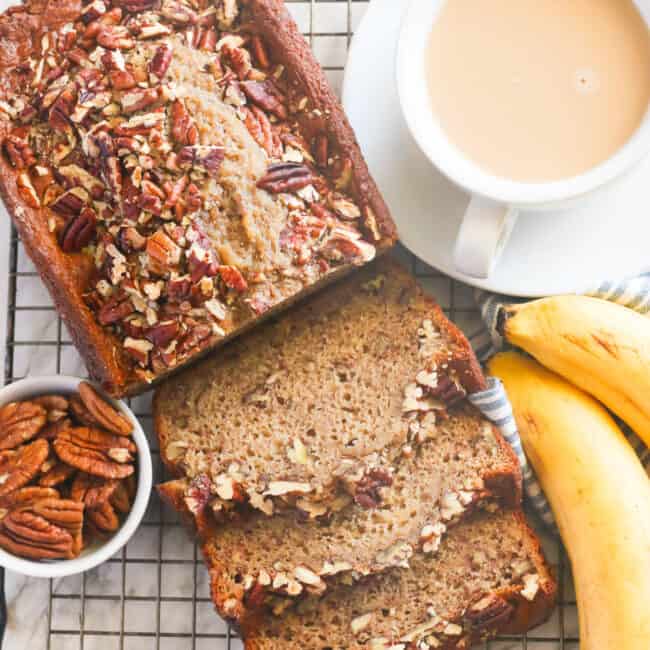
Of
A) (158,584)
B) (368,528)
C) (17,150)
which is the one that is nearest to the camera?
(17,150)

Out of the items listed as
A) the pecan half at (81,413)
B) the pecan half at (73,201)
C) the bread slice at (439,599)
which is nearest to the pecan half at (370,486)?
the bread slice at (439,599)

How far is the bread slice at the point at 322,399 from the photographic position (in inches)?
78.0

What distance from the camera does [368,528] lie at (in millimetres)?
1985

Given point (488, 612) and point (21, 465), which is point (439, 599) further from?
point (21, 465)

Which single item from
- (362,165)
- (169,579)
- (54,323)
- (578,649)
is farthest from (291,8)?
(578,649)

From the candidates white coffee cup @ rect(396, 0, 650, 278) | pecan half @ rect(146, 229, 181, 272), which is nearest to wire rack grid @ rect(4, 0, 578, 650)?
white coffee cup @ rect(396, 0, 650, 278)

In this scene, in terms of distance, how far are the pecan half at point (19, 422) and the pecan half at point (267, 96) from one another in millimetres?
713

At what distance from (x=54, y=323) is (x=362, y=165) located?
784 mm

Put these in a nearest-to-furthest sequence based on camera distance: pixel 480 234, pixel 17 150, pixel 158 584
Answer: pixel 480 234 < pixel 17 150 < pixel 158 584

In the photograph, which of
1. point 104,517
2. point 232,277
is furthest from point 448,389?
point 104,517

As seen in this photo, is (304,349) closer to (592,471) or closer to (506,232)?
(506,232)

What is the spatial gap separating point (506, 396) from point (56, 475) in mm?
862

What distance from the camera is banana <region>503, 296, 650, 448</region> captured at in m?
1.93

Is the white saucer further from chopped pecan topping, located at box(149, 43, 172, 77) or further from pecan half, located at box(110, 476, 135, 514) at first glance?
pecan half, located at box(110, 476, 135, 514)
